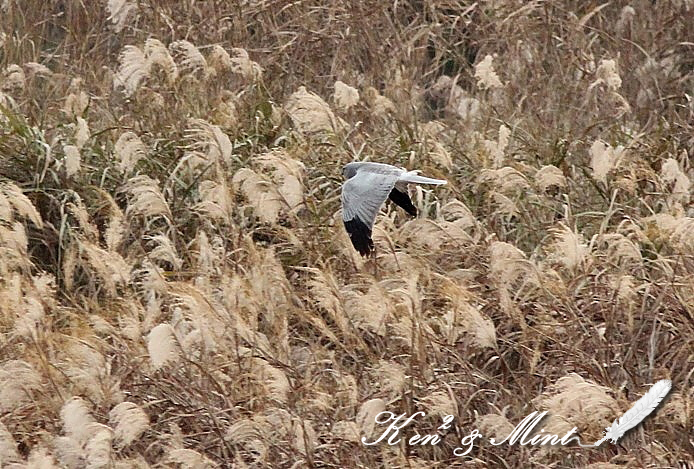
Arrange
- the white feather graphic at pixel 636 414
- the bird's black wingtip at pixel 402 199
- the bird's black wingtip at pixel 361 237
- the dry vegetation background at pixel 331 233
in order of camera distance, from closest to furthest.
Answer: the white feather graphic at pixel 636 414 < the dry vegetation background at pixel 331 233 < the bird's black wingtip at pixel 361 237 < the bird's black wingtip at pixel 402 199

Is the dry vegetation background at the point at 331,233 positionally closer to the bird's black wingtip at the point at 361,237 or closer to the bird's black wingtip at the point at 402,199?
the bird's black wingtip at the point at 402,199

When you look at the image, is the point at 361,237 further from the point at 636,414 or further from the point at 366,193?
the point at 636,414

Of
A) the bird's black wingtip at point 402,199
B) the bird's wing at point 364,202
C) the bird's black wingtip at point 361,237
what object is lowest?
the bird's black wingtip at point 402,199

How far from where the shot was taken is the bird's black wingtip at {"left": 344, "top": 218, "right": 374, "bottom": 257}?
4.29 m

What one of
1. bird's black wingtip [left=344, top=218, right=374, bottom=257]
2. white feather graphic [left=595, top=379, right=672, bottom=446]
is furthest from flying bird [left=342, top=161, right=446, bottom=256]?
white feather graphic [left=595, top=379, right=672, bottom=446]

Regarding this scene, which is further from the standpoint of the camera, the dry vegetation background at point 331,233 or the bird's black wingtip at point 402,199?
the bird's black wingtip at point 402,199

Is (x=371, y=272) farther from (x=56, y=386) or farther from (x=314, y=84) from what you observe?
(x=314, y=84)

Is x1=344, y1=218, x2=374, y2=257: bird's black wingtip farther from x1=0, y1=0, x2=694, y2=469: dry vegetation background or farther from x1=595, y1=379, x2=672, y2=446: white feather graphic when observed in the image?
x1=595, y1=379, x2=672, y2=446: white feather graphic

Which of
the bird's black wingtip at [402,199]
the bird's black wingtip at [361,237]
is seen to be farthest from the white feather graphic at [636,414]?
the bird's black wingtip at [402,199]

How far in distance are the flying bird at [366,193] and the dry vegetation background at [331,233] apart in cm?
16

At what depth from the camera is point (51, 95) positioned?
19.8ft

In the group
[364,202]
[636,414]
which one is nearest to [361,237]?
[364,202]

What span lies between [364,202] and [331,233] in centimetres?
56

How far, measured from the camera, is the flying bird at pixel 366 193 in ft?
14.1
